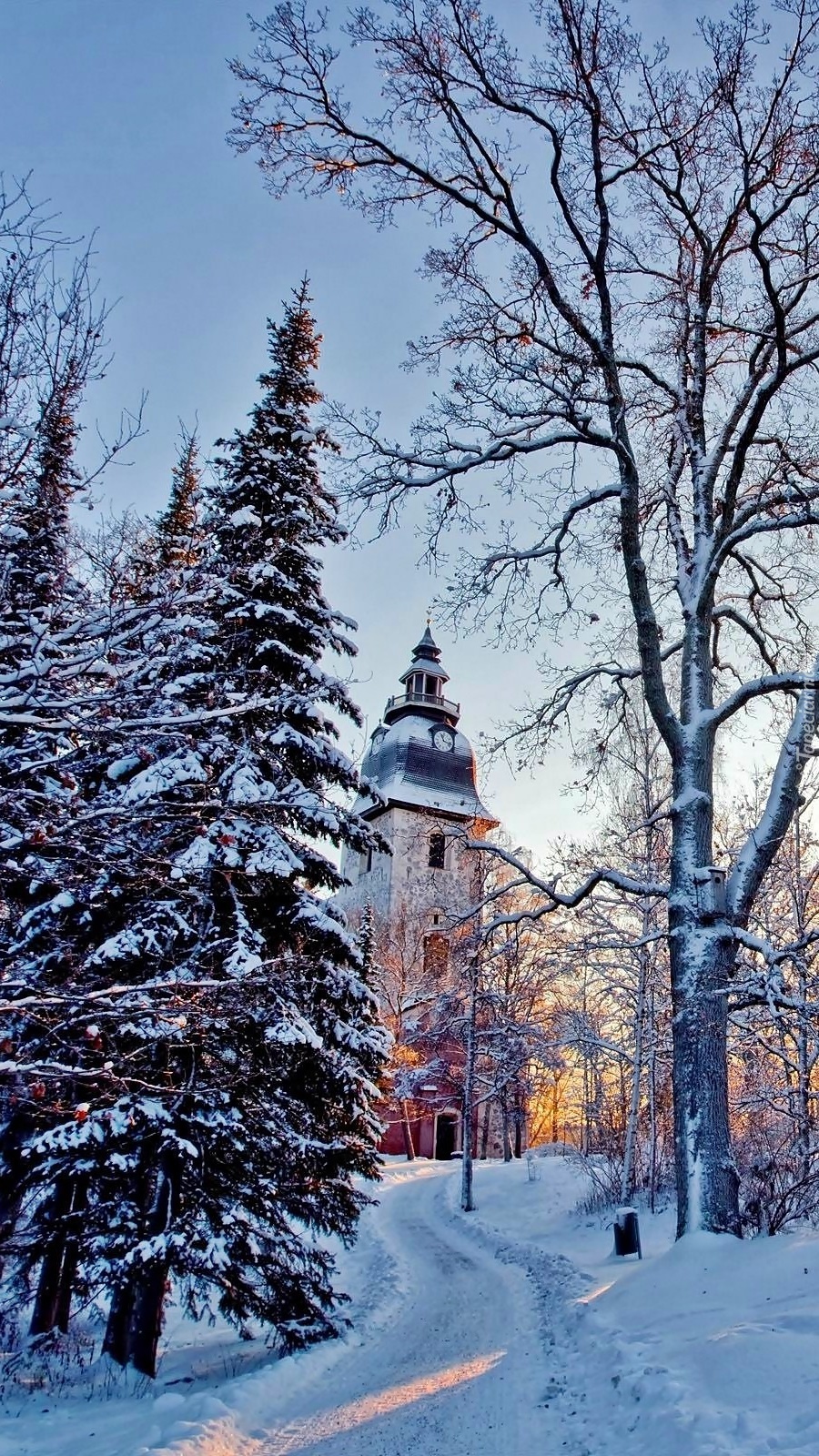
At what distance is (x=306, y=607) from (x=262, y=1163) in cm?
580

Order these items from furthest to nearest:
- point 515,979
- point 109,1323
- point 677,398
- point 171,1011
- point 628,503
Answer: point 515,979, point 677,398, point 628,503, point 109,1323, point 171,1011

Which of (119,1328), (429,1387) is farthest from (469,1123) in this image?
(429,1387)

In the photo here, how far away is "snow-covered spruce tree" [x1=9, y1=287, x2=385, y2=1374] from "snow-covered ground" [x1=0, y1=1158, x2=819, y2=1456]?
2.70 ft

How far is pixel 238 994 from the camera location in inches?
241

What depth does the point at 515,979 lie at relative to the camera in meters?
23.7

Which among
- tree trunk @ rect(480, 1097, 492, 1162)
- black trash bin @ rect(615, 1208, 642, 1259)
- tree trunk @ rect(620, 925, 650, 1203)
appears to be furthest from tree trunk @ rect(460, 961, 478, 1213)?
tree trunk @ rect(480, 1097, 492, 1162)

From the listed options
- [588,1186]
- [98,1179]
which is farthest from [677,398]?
[588,1186]

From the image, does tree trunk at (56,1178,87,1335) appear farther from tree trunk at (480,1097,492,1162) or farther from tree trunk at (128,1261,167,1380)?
tree trunk at (480,1097,492,1162)

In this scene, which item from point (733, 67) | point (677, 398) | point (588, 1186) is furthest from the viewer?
point (588, 1186)

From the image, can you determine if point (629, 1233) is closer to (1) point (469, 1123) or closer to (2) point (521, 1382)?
(2) point (521, 1382)

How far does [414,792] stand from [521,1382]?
126ft

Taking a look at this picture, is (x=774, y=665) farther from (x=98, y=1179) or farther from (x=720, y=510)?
(x=98, y=1179)

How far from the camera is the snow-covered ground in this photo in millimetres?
4379

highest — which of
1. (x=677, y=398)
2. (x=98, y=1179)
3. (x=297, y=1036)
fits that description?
(x=677, y=398)
